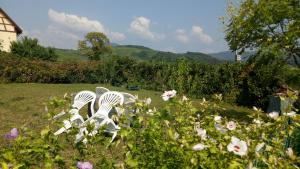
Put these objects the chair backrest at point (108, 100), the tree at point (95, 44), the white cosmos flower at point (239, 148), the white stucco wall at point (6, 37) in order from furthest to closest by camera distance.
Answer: the tree at point (95, 44) → the white stucco wall at point (6, 37) → the chair backrest at point (108, 100) → the white cosmos flower at point (239, 148)

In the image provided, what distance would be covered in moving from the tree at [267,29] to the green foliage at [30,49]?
2216 centimetres

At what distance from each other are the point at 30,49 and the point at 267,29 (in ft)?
78.2

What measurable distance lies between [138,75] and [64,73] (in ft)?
14.1

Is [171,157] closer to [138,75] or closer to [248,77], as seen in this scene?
[248,77]

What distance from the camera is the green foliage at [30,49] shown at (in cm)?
3164

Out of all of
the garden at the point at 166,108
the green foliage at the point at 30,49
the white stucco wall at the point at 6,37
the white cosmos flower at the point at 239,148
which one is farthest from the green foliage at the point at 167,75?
the white stucco wall at the point at 6,37

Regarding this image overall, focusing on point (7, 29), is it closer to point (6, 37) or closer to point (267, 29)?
point (6, 37)

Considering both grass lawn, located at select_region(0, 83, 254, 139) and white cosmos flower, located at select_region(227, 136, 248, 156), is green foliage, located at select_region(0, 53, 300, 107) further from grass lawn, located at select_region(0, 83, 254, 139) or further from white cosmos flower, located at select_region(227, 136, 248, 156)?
white cosmos flower, located at select_region(227, 136, 248, 156)

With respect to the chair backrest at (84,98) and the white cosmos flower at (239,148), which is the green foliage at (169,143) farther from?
the chair backrest at (84,98)

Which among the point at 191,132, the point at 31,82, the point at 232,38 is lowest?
the point at 31,82

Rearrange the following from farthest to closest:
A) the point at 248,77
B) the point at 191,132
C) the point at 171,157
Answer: the point at 248,77, the point at 191,132, the point at 171,157

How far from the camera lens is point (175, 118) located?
302cm

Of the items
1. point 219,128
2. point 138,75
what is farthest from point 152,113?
point 138,75

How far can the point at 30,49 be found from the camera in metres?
31.8
